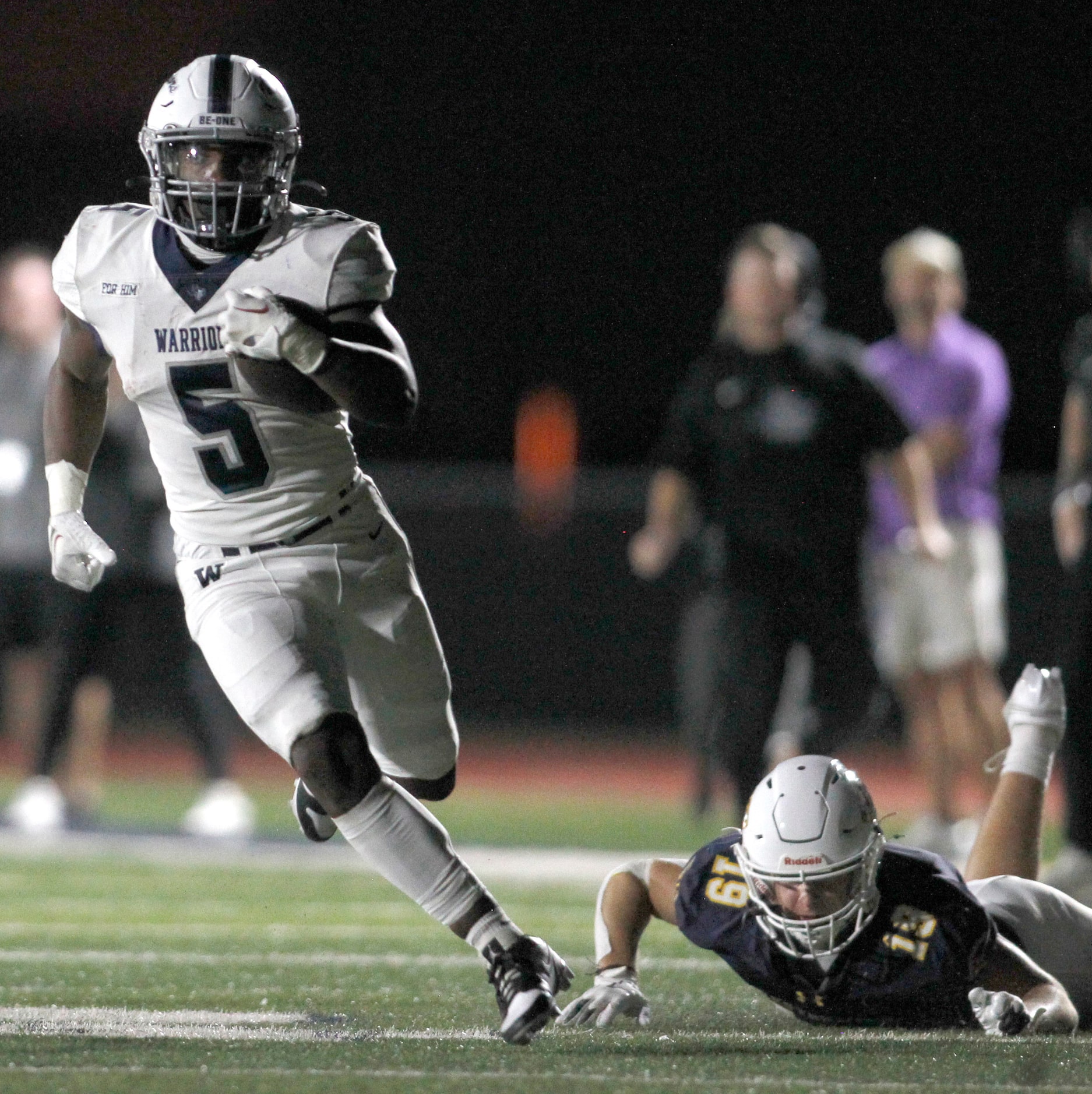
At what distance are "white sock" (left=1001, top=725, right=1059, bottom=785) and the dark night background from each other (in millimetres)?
13013

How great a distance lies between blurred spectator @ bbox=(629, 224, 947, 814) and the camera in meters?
6.05

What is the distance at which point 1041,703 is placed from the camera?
14.3ft

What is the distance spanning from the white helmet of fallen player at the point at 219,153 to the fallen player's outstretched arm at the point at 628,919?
4.34 ft

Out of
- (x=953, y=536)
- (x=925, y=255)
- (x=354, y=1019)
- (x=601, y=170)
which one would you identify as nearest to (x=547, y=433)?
(x=601, y=170)

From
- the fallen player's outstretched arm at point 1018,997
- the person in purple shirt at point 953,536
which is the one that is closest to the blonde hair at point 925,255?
the person in purple shirt at point 953,536

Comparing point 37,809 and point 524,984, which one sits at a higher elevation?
point 524,984

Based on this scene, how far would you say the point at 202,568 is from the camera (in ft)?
13.0

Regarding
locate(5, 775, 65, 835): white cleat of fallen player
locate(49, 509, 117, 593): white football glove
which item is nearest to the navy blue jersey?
locate(49, 509, 117, 593): white football glove

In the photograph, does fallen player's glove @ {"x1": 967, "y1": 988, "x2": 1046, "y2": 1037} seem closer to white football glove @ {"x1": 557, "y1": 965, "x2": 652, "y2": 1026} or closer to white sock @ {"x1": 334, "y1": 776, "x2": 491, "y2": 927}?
white football glove @ {"x1": 557, "y1": 965, "x2": 652, "y2": 1026}

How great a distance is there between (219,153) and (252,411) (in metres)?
0.46

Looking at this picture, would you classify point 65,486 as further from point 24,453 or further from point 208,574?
point 24,453

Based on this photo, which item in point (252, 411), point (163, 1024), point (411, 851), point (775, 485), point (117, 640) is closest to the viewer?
point (411, 851)

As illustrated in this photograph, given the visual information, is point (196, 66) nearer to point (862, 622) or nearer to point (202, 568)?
point (202, 568)

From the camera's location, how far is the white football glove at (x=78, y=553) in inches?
158
